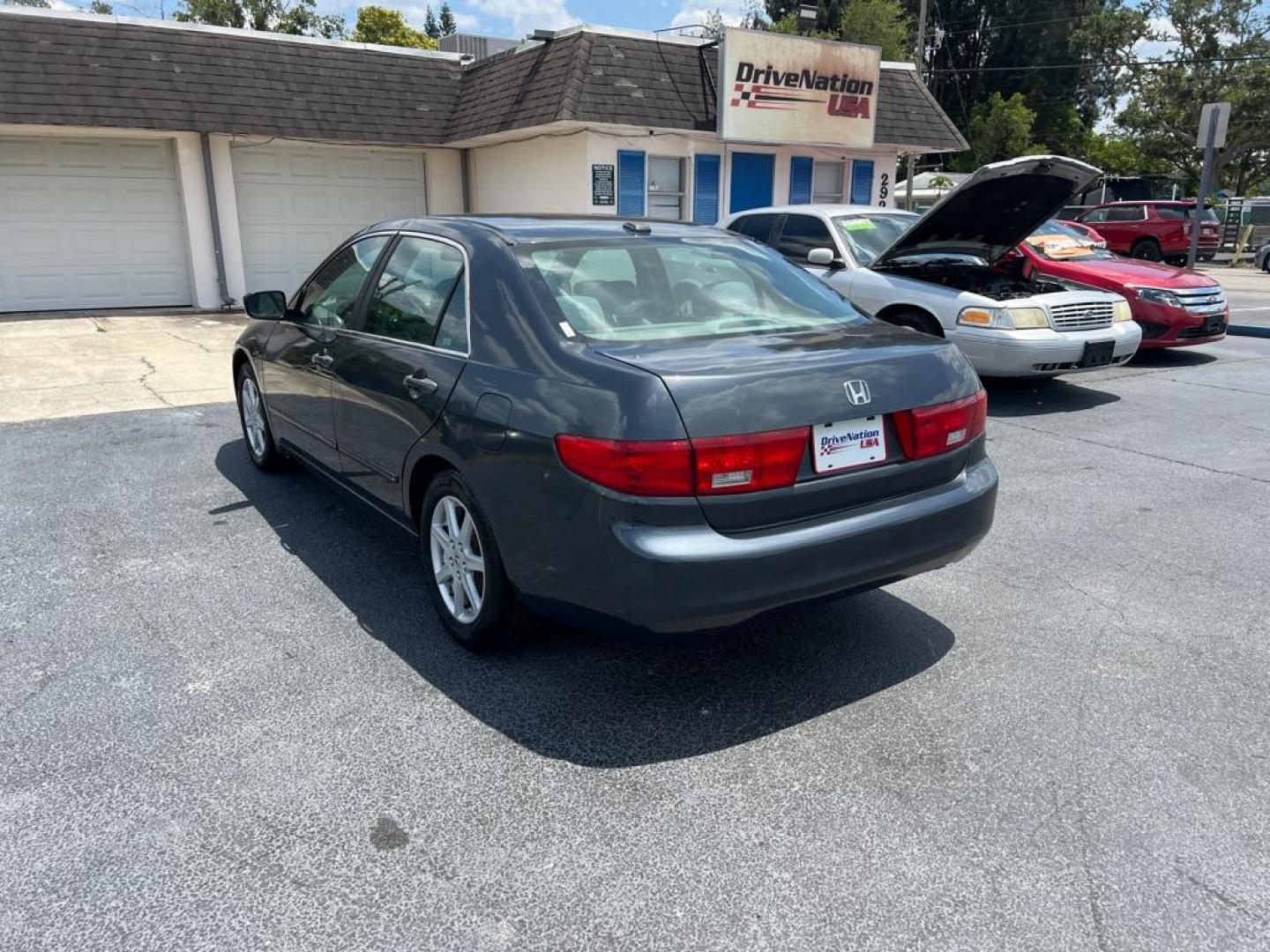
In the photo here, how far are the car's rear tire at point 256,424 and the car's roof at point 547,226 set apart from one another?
1.81 metres

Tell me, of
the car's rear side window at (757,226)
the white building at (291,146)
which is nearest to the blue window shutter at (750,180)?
the white building at (291,146)

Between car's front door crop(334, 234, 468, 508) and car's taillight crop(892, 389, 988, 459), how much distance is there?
5.16 ft

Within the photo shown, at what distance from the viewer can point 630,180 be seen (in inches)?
576

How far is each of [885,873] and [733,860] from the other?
382mm

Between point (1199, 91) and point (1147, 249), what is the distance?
1937 centimetres

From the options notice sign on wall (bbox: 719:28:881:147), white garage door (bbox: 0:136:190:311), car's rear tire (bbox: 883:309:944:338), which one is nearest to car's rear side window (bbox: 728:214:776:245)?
car's rear tire (bbox: 883:309:944:338)

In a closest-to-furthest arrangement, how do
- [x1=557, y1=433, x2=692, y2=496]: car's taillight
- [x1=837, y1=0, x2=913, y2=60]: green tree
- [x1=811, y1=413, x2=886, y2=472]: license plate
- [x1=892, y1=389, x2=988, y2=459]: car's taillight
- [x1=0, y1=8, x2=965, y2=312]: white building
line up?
1. [x1=557, y1=433, x2=692, y2=496]: car's taillight
2. [x1=811, y1=413, x2=886, y2=472]: license plate
3. [x1=892, y1=389, x2=988, y2=459]: car's taillight
4. [x1=0, y1=8, x2=965, y2=312]: white building
5. [x1=837, y1=0, x2=913, y2=60]: green tree

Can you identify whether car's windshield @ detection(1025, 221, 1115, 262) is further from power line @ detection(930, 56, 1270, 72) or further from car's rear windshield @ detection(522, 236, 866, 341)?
power line @ detection(930, 56, 1270, 72)

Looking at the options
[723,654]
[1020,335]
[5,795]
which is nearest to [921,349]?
[723,654]

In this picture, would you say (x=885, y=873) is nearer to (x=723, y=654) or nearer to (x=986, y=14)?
(x=723, y=654)

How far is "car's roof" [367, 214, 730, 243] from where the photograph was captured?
148 inches

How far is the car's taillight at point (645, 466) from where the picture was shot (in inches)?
108

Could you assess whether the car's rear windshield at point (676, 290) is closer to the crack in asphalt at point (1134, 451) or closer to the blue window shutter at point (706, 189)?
the crack in asphalt at point (1134, 451)

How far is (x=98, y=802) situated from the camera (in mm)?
2678
